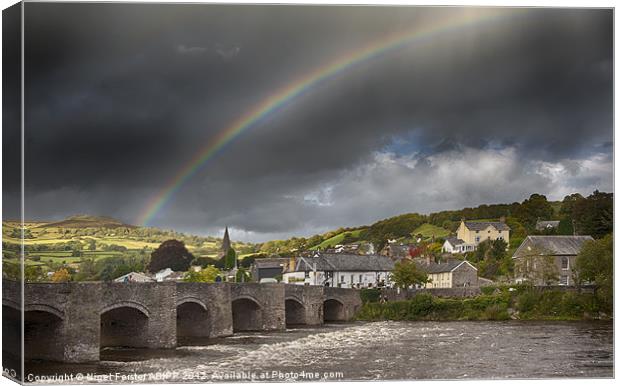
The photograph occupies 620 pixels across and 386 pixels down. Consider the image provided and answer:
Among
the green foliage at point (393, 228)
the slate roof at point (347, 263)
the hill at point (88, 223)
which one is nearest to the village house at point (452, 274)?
the slate roof at point (347, 263)

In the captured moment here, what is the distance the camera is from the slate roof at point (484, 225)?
27.0 m

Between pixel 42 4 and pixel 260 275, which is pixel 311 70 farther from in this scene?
pixel 260 275

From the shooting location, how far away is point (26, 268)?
65.5 feet

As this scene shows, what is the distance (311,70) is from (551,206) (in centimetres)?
830

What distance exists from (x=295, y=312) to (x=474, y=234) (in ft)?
27.0

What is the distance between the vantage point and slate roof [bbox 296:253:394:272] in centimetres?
3088

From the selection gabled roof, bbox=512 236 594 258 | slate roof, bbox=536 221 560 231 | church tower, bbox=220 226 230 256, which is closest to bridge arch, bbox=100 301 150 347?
church tower, bbox=220 226 230 256

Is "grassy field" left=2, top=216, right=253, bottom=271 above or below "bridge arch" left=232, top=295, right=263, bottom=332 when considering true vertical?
above

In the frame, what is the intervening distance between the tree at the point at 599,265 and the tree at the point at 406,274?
8460 millimetres

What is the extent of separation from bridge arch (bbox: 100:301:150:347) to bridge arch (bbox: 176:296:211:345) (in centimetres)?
306

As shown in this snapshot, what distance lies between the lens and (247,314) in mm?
32188

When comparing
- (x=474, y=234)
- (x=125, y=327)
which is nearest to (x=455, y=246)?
(x=474, y=234)

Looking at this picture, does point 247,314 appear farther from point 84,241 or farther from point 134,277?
point 84,241

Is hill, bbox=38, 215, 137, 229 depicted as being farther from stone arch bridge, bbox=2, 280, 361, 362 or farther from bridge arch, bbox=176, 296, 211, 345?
bridge arch, bbox=176, 296, 211, 345
